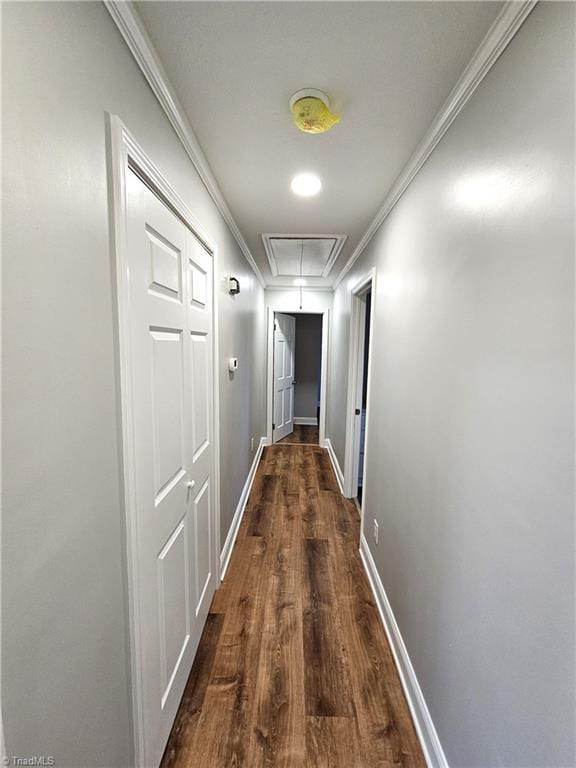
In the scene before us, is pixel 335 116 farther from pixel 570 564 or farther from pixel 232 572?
pixel 232 572

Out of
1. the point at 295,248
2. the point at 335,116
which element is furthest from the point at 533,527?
the point at 295,248

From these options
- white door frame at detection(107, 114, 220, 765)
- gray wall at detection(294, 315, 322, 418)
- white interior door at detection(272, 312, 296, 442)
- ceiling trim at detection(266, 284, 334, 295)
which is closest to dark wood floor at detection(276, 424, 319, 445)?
white interior door at detection(272, 312, 296, 442)

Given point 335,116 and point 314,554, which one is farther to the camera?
point 314,554

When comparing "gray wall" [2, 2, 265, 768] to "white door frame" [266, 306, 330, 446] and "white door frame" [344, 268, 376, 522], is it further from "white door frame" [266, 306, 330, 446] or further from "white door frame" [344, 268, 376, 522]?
"white door frame" [266, 306, 330, 446]

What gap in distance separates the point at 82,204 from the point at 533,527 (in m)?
1.22

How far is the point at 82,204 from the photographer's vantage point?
68 centimetres

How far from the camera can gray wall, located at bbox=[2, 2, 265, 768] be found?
0.53 m

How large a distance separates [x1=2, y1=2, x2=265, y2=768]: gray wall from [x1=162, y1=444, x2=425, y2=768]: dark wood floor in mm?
525

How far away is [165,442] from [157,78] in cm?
117

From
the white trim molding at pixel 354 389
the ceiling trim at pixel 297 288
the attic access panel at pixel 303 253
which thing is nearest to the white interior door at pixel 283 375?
the ceiling trim at pixel 297 288

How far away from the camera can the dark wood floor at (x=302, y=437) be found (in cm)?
502

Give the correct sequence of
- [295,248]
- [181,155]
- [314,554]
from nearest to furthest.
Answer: [181,155] < [314,554] < [295,248]

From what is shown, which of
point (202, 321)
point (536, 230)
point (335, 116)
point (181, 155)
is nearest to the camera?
point (536, 230)

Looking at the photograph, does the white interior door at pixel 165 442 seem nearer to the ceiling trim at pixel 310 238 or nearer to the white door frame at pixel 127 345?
the white door frame at pixel 127 345
